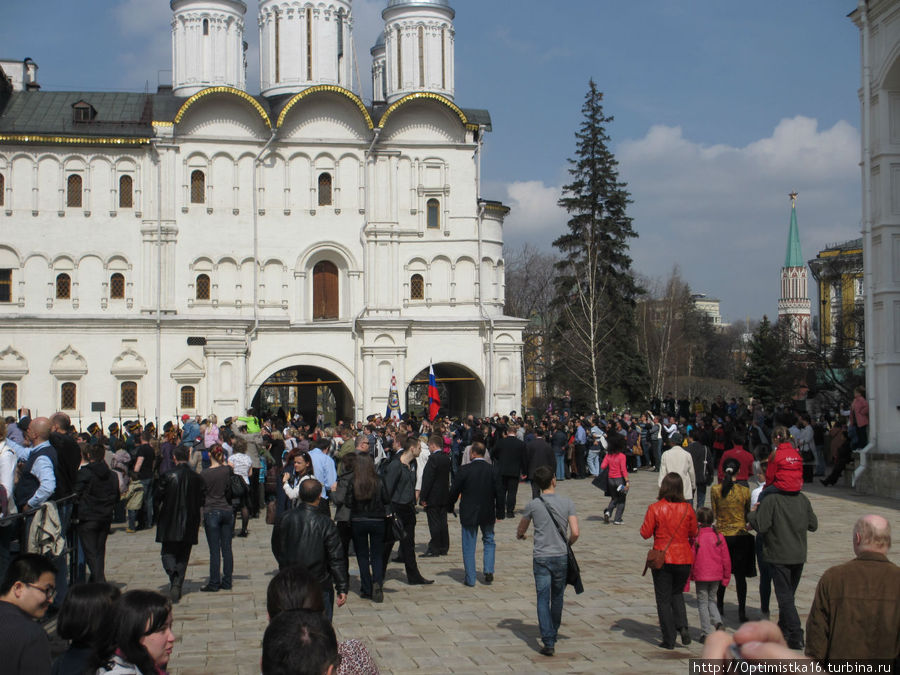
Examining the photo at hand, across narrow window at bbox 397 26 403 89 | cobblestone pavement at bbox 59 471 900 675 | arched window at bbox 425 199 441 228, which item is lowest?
cobblestone pavement at bbox 59 471 900 675

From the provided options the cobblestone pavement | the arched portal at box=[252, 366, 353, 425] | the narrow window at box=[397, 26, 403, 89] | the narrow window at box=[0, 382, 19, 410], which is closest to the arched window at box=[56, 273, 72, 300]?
the narrow window at box=[0, 382, 19, 410]

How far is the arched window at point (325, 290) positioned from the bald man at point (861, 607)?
34.3 metres

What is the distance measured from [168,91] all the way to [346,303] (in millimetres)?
12862

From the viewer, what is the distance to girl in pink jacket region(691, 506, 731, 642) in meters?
9.08

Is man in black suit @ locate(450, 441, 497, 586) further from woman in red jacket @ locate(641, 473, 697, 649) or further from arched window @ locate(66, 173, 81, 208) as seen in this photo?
arched window @ locate(66, 173, 81, 208)

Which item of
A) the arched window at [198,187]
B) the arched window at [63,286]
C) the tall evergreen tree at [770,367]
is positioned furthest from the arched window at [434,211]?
the tall evergreen tree at [770,367]

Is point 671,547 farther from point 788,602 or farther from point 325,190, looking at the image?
point 325,190

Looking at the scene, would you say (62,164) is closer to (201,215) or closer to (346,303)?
(201,215)

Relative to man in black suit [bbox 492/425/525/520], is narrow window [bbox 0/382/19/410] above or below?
above

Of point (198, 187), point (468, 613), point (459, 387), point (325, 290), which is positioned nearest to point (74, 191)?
point (198, 187)

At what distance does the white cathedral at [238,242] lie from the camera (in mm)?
36812

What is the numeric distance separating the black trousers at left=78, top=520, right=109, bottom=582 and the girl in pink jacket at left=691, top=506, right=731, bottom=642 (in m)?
6.19

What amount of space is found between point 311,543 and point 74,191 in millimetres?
32956

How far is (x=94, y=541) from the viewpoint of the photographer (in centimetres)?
1109
